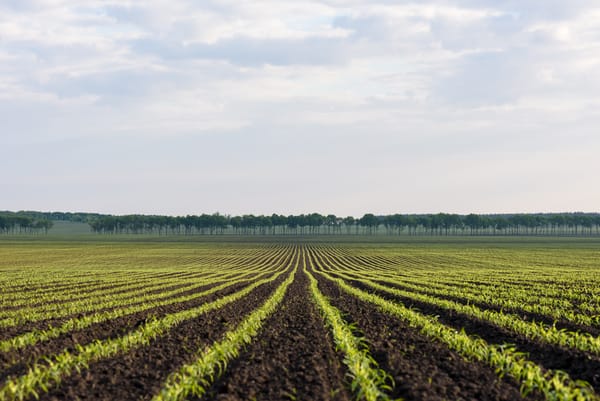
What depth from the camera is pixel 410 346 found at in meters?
13.0

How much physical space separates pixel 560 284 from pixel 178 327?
941 inches

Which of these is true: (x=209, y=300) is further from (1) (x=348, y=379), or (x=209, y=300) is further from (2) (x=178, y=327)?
(1) (x=348, y=379)

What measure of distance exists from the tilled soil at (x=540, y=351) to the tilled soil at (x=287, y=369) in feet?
15.1

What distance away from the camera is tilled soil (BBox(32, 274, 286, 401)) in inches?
359

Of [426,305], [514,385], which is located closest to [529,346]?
[514,385]

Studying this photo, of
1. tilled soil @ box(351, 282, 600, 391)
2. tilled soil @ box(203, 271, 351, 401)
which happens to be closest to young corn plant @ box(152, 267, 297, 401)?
tilled soil @ box(203, 271, 351, 401)

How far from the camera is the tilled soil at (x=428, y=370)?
893 cm

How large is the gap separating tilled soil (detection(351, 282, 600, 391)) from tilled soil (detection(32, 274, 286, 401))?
7693 millimetres

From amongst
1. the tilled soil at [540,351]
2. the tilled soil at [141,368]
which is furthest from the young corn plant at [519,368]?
the tilled soil at [141,368]

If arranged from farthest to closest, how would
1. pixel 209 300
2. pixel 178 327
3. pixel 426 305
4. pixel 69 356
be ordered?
pixel 209 300 < pixel 426 305 < pixel 178 327 < pixel 69 356

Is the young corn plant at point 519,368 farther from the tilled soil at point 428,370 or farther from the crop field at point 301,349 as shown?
the tilled soil at point 428,370

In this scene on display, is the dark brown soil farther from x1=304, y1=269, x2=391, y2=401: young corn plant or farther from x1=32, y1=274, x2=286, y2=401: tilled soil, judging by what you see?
x1=304, y1=269, x2=391, y2=401: young corn plant

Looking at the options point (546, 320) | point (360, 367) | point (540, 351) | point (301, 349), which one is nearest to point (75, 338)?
point (301, 349)

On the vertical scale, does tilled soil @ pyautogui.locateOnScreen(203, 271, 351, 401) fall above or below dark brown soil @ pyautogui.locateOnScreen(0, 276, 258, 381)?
above
